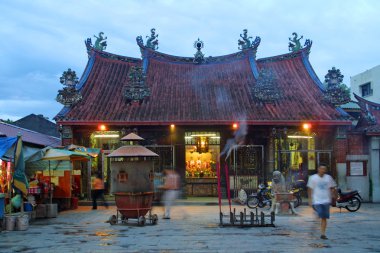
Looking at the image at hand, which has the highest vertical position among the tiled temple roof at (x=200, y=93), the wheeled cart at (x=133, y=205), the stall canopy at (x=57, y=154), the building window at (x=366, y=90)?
the building window at (x=366, y=90)

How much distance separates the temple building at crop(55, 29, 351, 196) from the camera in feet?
64.9

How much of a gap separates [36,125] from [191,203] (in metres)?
20.0

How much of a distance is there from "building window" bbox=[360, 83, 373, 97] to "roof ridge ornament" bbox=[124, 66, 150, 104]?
23.3 m

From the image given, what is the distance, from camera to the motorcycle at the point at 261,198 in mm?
17578

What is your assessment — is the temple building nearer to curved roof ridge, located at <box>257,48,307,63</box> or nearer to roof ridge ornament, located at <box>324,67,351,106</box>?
roof ridge ornament, located at <box>324,67,351,106</box>

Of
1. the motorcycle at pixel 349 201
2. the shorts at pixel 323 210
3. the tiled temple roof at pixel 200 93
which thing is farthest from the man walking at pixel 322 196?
the tiled temple roof at pixel 200 93

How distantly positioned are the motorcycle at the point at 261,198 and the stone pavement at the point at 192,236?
256 centimetres

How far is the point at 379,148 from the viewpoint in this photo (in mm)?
20062

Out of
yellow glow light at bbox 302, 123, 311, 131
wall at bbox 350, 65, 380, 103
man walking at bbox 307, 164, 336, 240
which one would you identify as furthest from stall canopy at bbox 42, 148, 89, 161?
wall at bbox 350, 65, 380, 103

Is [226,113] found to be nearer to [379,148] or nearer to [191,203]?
[191,203]

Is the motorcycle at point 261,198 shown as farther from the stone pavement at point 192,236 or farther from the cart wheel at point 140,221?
the cart wheel at point 140,221

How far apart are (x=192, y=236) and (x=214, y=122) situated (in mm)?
8997

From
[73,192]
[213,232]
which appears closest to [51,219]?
[73,192]

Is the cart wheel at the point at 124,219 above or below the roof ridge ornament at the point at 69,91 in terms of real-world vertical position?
below
